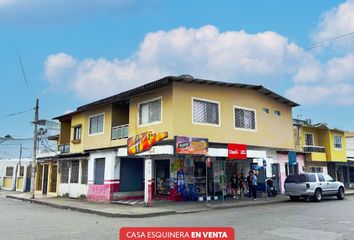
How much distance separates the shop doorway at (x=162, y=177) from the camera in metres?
22.3

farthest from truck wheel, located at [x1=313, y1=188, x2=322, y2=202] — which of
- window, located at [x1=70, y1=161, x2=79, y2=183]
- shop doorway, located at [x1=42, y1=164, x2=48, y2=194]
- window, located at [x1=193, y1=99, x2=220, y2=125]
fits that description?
shop doorway, located at [x1=42, y1=164, x2=48, y2=194]

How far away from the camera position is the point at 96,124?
2631cm

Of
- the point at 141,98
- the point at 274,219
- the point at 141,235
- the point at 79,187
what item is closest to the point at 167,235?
the point at 141,235

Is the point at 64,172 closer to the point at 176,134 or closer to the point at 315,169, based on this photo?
the point at 176,134

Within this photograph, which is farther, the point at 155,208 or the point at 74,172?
the point at 74,172

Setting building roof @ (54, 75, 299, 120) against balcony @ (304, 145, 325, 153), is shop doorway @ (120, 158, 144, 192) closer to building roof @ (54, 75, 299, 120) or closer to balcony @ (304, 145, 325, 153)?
building roof @ (54, 75, 299, 120)

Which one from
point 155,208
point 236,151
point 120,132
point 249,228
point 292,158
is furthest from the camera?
point 292,158

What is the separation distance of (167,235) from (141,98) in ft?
58.3

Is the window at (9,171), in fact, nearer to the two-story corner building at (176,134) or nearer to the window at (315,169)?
the two-story corner building at (176,134)

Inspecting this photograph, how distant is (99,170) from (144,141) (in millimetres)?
6163

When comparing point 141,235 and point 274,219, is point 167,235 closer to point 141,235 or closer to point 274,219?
point 141,235

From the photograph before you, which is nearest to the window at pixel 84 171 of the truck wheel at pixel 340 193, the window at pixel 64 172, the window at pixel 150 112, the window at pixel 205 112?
the window at pixel 64 172

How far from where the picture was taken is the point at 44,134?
37531 mm

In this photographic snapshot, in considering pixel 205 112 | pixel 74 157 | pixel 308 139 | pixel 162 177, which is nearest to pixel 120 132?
pixel 162 177
